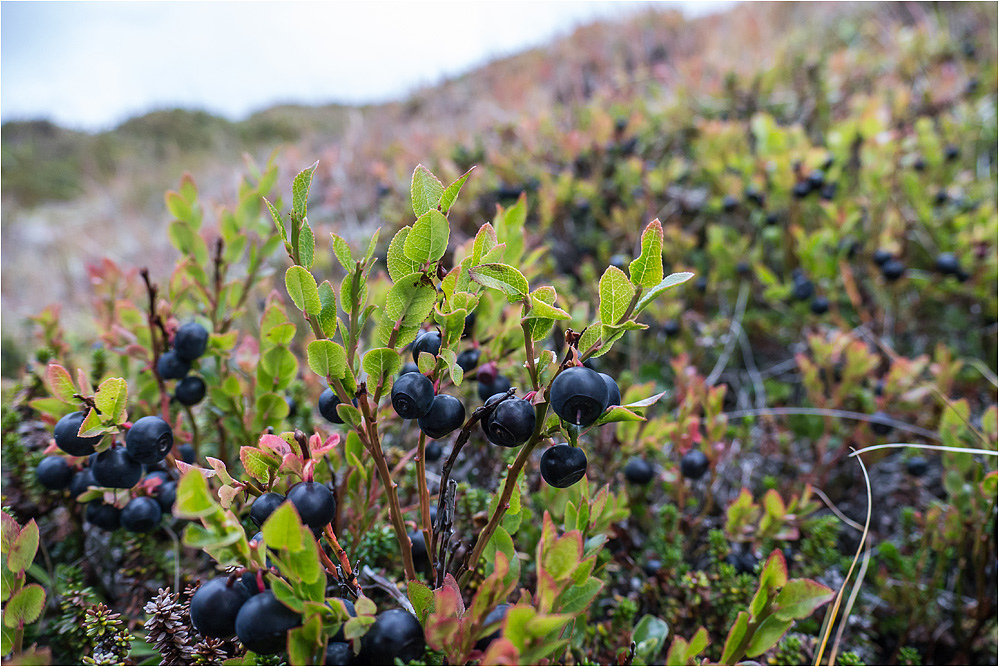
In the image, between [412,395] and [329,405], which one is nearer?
[412,395]

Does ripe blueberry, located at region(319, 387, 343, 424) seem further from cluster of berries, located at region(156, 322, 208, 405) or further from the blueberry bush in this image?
cluster of berries, located at region(156, 322, 208, 405)

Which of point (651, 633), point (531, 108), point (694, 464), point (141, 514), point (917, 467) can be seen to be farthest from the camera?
point (531, 108)

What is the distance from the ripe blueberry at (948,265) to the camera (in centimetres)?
203

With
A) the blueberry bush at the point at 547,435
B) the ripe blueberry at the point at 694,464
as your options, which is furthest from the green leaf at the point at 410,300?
the ripe blueberry at the point at 694,464

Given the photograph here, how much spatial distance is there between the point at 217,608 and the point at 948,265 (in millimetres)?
2455

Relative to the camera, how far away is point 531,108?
17.7ft

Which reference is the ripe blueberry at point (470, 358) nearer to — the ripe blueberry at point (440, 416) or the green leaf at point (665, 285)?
the ripe blueberry at point (440, 416)

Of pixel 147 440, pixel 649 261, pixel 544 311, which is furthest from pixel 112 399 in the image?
pixel 649 261

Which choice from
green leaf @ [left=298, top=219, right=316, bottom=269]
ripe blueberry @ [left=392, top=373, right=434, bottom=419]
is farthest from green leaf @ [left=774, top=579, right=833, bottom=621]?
green leaf @ [left=298, top=219, right=316, bottom=269]

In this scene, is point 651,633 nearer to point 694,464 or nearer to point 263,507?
point 694,464

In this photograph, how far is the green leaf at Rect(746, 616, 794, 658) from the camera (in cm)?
72

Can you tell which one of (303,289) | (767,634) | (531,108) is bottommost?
(767,634)

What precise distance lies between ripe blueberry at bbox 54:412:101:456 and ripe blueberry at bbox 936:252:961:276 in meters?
2.55

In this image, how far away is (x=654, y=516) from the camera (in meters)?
1.57
